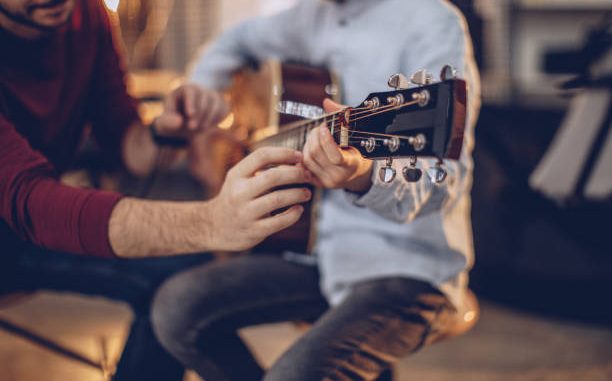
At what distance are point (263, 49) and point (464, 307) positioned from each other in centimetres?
89

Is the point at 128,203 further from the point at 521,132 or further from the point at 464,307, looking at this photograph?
the point at 521,132

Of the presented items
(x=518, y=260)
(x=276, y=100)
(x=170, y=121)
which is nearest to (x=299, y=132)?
(x=170, y=121)

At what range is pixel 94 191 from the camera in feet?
2.85

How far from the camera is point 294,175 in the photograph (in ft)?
2.48

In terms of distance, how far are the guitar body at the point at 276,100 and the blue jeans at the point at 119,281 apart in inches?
10.5

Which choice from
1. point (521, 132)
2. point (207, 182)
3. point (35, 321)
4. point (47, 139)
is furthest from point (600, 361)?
point (35, 321)

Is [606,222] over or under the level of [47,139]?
under

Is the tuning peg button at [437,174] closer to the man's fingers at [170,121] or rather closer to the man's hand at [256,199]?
the man's hand at [256,199]

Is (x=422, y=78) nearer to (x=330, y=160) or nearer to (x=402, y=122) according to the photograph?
(x=402, y=122)

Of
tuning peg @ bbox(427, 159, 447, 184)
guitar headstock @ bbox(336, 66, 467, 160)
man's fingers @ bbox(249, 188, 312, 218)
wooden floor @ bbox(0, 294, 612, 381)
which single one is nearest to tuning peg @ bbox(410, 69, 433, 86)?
guitar headstock @ bbox(336, 66, 467, 160)

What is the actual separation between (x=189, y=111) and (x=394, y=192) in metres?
0.53

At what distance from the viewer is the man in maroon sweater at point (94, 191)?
78 centimetres

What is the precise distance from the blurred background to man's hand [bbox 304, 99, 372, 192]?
2.38ft

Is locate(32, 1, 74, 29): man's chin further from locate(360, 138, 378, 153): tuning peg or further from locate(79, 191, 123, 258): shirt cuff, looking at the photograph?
locate(360, 138, 378, 153): tuning peg
